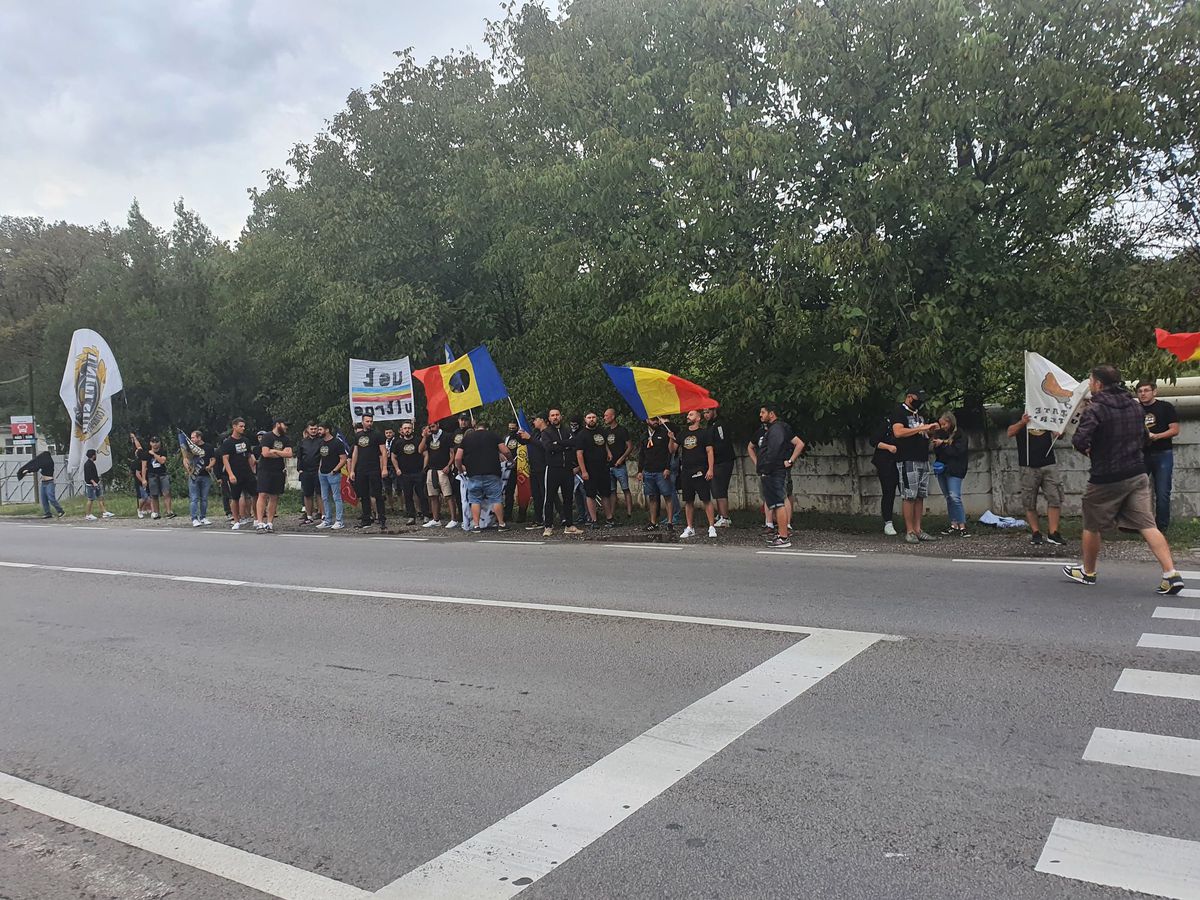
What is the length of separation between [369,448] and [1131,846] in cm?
1397

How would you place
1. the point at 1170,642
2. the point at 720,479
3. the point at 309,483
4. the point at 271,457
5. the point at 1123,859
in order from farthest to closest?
the point at 309,483, the point at 271,457, the point at 720,479, the point at 1170,642, the point at 1123,859

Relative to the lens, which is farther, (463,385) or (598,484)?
(463,385)

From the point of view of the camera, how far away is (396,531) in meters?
15.3

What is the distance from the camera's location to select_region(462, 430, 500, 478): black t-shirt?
14.1 meters

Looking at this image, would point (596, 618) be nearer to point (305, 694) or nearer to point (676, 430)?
point (305, 694)

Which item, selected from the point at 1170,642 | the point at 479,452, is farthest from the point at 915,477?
the point at 479,452

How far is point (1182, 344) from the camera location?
10.4m

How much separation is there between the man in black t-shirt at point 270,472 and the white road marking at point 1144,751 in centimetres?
1426

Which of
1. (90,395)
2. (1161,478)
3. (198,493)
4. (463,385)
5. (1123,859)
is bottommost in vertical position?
(1123,859)

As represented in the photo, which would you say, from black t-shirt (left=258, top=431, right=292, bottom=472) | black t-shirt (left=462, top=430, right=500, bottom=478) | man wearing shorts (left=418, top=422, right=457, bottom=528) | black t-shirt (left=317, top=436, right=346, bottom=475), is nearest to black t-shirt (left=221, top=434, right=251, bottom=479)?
black t-shirt (left=258, top=431, right=292, bottom=472)

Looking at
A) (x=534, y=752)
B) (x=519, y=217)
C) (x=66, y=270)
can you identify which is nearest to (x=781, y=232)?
(x=519, y=217)

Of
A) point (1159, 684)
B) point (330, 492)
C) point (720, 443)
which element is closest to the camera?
point (1159, 684)

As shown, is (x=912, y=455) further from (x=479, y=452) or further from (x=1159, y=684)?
(x=1159, y=684)

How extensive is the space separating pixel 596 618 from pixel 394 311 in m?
13.8
